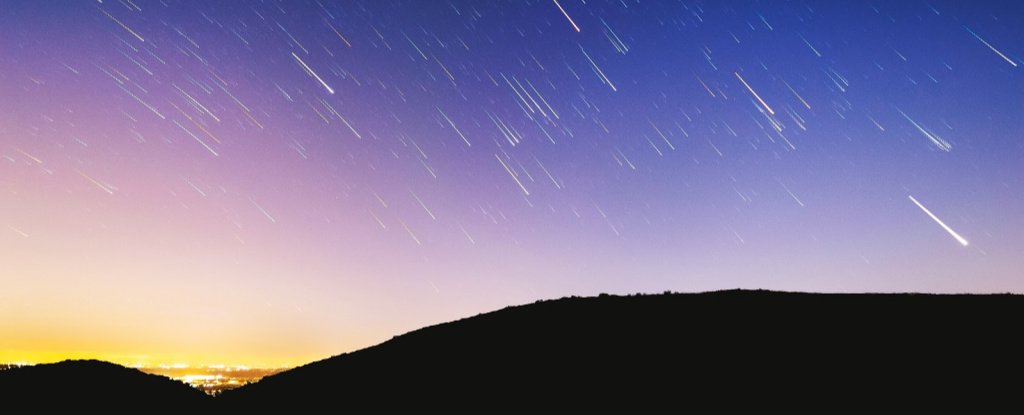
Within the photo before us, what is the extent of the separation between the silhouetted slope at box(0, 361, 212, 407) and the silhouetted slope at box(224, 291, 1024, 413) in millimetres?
3471

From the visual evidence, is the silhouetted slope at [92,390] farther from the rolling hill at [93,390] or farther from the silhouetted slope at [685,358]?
the silhouetted slope at [685,358]

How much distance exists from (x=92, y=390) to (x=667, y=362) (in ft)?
82.5

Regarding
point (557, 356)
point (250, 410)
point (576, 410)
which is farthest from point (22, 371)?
point (576, 410)

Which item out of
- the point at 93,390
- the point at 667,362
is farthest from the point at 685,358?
the point at 93,390

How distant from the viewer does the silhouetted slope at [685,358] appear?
1570cm

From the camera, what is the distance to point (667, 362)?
19.0 m

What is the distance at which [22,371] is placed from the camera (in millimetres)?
28156

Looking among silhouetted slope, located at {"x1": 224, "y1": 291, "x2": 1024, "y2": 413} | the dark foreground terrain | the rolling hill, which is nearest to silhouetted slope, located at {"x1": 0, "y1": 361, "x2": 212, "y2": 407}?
the rolling hill

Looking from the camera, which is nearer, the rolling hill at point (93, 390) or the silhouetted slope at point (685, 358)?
the silhouetted slope at point (685, 358)

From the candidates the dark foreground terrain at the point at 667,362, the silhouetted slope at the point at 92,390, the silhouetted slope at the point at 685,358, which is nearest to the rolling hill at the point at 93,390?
the silhouetted slope at the point at 92,390

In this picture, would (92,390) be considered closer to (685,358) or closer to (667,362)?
(667,362)

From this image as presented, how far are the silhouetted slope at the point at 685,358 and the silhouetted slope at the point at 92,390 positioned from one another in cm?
347

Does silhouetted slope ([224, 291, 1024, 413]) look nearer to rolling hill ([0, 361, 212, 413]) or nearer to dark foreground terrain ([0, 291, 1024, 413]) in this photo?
dark foreground terrain ([0, 291, 1024, 413])

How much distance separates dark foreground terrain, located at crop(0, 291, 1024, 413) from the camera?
15477 millimetres
